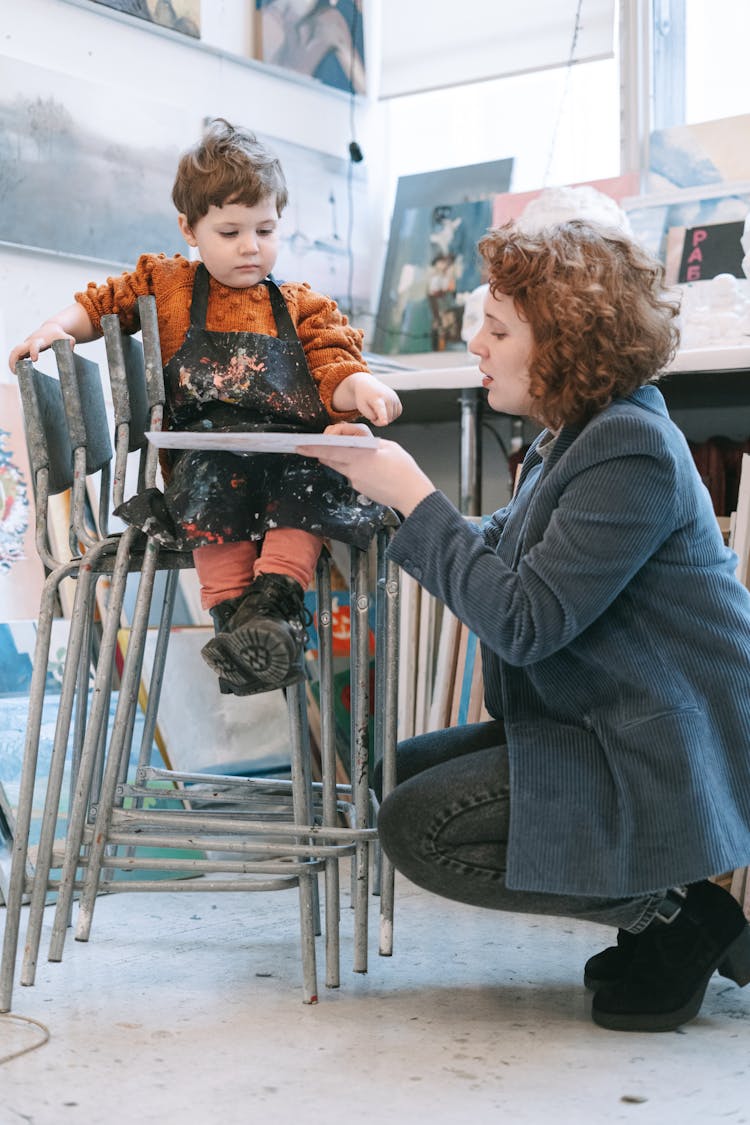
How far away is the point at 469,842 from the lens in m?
1.34

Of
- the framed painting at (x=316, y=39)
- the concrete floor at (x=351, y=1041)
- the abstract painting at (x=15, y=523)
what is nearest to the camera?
the concrete floor at (x=351, y=1041)

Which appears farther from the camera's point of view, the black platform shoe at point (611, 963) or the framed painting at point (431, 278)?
the framed painting at point (431, 278)

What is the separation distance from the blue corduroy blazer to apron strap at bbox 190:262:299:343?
1.21 ft

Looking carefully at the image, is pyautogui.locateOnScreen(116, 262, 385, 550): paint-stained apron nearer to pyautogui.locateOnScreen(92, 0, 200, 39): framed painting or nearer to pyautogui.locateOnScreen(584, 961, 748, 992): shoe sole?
pyautogui.locateOnScreen(584, 961, 748, 992): shoe sole

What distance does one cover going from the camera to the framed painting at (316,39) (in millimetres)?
2650

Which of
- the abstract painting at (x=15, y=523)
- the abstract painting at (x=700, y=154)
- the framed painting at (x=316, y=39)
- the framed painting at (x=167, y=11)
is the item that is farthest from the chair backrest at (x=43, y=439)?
the abstract painting at (x=700, y=154)

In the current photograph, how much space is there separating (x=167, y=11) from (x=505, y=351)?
1446 mm

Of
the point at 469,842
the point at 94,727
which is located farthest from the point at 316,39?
the point at 469,842

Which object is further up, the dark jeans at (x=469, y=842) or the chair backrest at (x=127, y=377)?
the chair backrest at (x=127, y=377)

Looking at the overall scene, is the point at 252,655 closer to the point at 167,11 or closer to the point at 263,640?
the point at 263,640

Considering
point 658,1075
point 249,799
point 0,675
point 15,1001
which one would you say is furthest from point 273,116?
point 658,1075

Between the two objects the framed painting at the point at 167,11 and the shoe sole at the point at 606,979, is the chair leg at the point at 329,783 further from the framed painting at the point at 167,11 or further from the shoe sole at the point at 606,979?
the framed painting at the point at 167,11

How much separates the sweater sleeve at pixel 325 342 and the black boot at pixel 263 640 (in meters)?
0.27

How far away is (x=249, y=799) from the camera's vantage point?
164 centimetres
